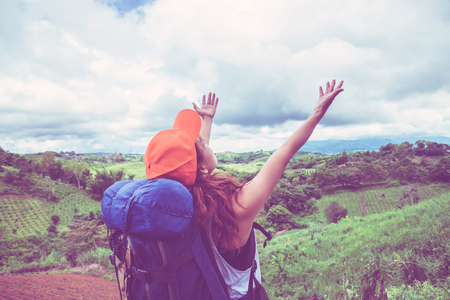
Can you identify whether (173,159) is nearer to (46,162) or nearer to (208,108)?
(208,108)

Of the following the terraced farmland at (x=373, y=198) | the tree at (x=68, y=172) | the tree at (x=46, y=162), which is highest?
the tree at (x=46, y=162)

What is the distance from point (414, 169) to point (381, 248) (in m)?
59.3

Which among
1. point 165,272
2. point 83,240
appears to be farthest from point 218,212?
point 83,240

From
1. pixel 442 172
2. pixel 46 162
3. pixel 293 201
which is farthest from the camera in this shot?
pixel 46 162

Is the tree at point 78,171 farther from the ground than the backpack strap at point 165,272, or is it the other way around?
the backpack strap at point 165,272

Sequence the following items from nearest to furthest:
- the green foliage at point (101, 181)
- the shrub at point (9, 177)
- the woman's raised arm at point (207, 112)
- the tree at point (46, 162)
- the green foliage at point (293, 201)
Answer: the woman's raised arm at point (207, 112), the green foliage at point (293, 201), the shrub at point (9, 177), the green foliage at point (101, 181), the tree at point (46, 162)

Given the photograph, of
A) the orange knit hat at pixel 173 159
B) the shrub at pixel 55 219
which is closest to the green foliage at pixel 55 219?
the shrub at pixel 55 219

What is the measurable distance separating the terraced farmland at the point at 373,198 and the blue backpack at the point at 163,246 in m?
44.0

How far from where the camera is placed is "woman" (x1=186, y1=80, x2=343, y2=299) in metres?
1.06

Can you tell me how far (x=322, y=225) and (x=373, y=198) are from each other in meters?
27.5

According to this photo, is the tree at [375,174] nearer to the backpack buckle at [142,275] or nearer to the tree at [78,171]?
the backpack buckle at [142,275]

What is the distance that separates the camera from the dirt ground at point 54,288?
5.36m

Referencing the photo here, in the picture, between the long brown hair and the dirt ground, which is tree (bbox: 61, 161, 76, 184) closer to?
the dirt ground

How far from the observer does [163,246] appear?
957 mm
